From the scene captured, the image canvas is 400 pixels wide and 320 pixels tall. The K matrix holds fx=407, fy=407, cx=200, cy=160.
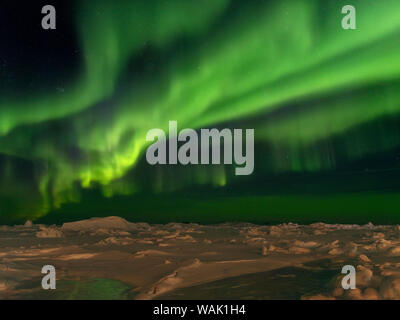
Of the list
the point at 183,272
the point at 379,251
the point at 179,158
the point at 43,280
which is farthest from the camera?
the point at 179,158

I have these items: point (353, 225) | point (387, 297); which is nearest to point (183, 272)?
point (387, 297)

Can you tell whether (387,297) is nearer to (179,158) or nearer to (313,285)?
(313,285)

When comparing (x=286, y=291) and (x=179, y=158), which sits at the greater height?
(x=179, y=158)

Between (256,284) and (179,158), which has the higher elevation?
(179,158)

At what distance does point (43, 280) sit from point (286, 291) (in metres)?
4.77

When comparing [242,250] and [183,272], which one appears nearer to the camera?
[183,272]

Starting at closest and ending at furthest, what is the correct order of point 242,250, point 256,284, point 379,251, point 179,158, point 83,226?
point 256,284 → point 379,251 → point 242,250 → point 179,158 → point 83,226

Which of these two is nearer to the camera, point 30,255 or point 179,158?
point 30,255

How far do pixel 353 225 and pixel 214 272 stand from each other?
17776mm

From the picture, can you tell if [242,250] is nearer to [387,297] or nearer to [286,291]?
[286,291]

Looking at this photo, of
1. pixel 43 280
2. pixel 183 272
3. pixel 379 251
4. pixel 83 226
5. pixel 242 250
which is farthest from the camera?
pixel 83 226

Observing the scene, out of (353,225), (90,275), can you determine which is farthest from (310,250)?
(353,225)

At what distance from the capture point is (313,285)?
734 cm

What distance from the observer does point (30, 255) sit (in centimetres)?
1216
